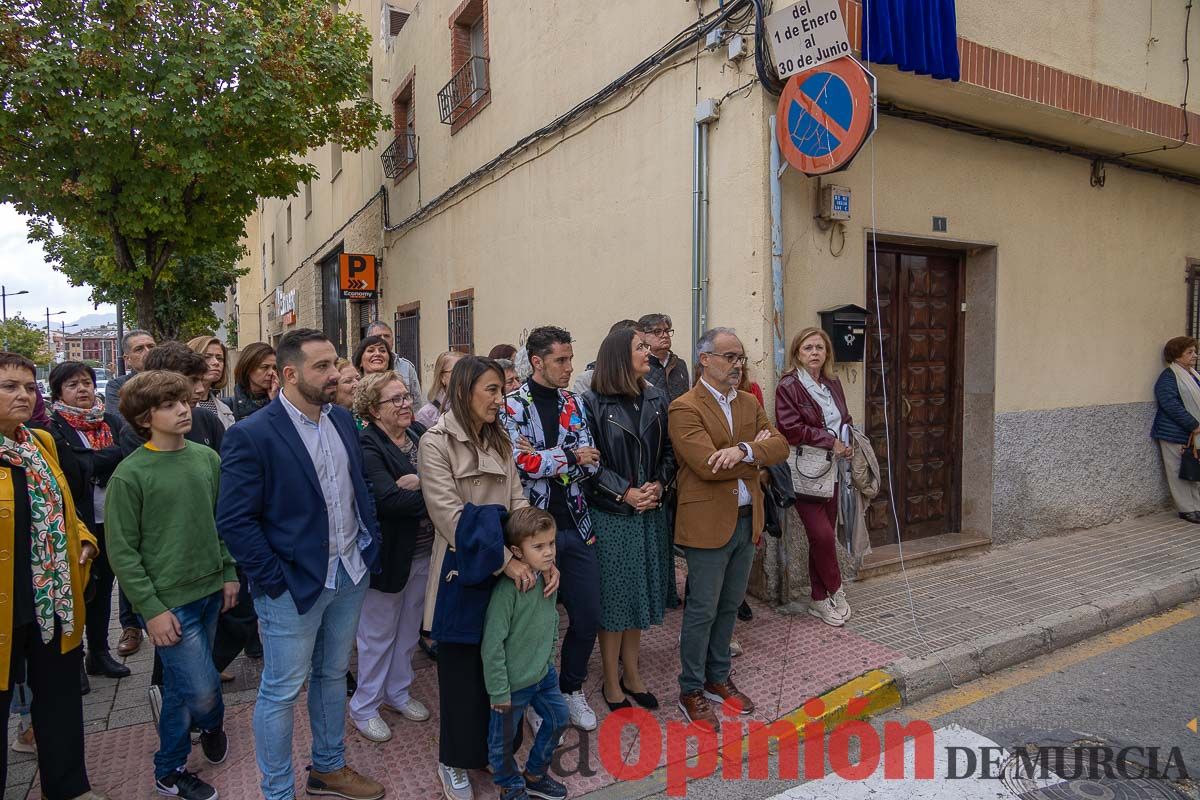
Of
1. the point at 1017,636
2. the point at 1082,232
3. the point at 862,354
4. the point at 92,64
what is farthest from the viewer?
the point at 92,64

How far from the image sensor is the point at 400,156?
12328mm

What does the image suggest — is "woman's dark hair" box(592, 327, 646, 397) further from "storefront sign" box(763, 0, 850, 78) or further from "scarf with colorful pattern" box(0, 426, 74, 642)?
"scarf with colorful pattern" box(0, 426, 74, 642)

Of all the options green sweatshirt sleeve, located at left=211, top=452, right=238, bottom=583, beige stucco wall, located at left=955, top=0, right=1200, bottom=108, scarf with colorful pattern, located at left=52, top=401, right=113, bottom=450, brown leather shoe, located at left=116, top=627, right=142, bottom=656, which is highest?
beige stucco wall, located at left=955, top=0, right=1200, bottom=108

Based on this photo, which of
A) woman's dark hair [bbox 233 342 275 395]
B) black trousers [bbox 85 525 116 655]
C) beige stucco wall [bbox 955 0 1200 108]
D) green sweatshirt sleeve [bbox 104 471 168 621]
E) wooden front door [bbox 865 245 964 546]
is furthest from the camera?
wooden front door [bbox 865 245 964 546]

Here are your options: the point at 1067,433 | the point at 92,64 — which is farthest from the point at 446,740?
the point at 92,64

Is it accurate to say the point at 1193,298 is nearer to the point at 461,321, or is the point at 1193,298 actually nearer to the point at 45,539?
the point at 461,321

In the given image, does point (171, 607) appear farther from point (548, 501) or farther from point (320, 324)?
point (320, 324)

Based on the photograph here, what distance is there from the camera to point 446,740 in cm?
303

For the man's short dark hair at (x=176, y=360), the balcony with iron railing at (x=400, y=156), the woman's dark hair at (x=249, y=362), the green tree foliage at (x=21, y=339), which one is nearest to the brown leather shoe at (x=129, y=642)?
the woman's dark hair at (x=249, y=362)

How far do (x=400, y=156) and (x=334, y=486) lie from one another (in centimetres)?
1059

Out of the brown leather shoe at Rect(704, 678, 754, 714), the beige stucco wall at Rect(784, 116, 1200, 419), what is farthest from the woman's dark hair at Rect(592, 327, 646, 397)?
the beige stucco wall at Rect(784, 116, 1200, 419)

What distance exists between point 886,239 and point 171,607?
5.19 m

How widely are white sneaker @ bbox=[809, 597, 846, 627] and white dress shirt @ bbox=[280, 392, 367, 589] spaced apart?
311 cm

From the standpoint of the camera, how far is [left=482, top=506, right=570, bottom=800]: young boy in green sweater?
113 inches
